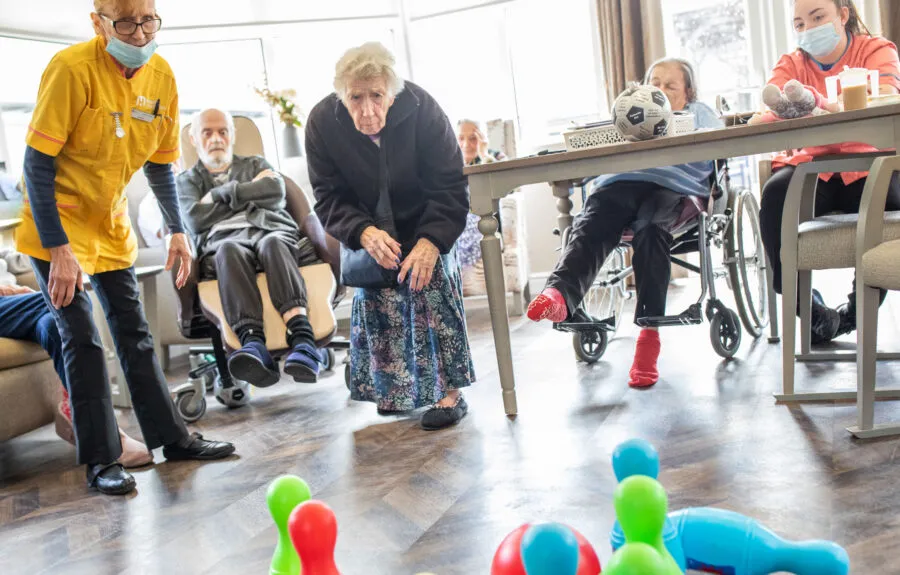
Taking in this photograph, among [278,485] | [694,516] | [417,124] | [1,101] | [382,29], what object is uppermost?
[382,29]

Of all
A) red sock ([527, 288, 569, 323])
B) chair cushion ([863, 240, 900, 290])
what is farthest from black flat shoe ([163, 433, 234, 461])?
chair cushion ([863, 240, 900, 290])

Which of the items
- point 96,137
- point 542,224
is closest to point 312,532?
point 96,137

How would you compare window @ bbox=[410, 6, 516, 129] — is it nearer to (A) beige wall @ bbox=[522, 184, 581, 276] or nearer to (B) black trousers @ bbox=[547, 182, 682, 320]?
(A) beige wall @ bbox=[522, 184, 581, 276]

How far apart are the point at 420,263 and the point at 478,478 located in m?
0.65

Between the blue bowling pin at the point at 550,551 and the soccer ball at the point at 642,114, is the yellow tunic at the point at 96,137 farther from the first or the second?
the blue bowling pin at the point at 550,551

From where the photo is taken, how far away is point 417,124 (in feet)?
7.72

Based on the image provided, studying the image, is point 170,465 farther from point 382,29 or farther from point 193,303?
point 382,29

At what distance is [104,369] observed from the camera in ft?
6.75

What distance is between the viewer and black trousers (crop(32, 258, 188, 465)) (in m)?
2.02

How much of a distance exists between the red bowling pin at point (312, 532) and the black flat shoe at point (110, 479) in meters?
1.21

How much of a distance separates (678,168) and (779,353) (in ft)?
2.15

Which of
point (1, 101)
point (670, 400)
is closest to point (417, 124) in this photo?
point (670, 400)

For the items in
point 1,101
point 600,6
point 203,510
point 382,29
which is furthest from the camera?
point 382,29

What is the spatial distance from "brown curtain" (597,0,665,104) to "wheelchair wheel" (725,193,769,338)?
1.84m
